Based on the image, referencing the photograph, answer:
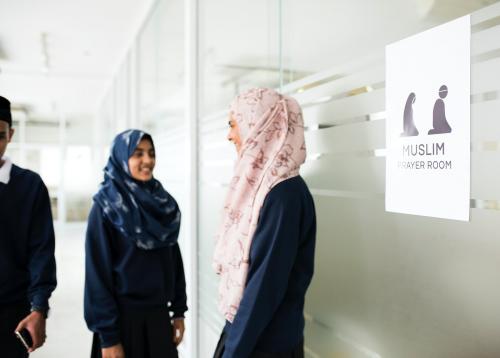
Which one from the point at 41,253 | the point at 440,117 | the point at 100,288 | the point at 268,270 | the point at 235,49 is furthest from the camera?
the point at 235,49

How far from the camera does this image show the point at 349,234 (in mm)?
1434

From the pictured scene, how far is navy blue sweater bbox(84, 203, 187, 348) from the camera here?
1.81m

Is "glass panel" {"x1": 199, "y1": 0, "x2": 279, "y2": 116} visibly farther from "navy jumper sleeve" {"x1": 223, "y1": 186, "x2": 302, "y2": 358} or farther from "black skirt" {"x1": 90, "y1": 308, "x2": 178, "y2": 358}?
"black skirt" {"x1": 90, "y1": 308, "x2": 178, "y2": 358}

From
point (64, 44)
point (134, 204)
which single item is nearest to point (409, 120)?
point (134, 204)

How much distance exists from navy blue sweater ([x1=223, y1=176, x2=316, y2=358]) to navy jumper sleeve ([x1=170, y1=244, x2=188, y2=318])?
88 centimetres

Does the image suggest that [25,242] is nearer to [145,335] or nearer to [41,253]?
[41,253]

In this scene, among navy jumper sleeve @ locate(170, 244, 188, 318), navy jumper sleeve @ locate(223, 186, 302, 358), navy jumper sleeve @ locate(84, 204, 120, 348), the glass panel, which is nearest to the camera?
navy jumper sleeve @ locate(223, 186, 302, 358)

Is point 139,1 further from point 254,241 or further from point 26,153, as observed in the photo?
point 26,153

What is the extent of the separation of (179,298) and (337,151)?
1177 millimetres

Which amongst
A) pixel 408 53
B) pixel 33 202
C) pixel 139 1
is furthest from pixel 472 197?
pixel 139 1

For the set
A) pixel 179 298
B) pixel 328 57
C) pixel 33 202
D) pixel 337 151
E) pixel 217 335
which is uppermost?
pixel 328 57

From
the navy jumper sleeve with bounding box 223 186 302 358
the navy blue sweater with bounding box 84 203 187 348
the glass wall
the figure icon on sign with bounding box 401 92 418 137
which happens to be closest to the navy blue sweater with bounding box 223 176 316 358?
the navy jumper sleeve with bounding box 223 186 302 358

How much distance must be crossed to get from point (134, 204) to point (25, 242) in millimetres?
494

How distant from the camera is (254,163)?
1415 mm
